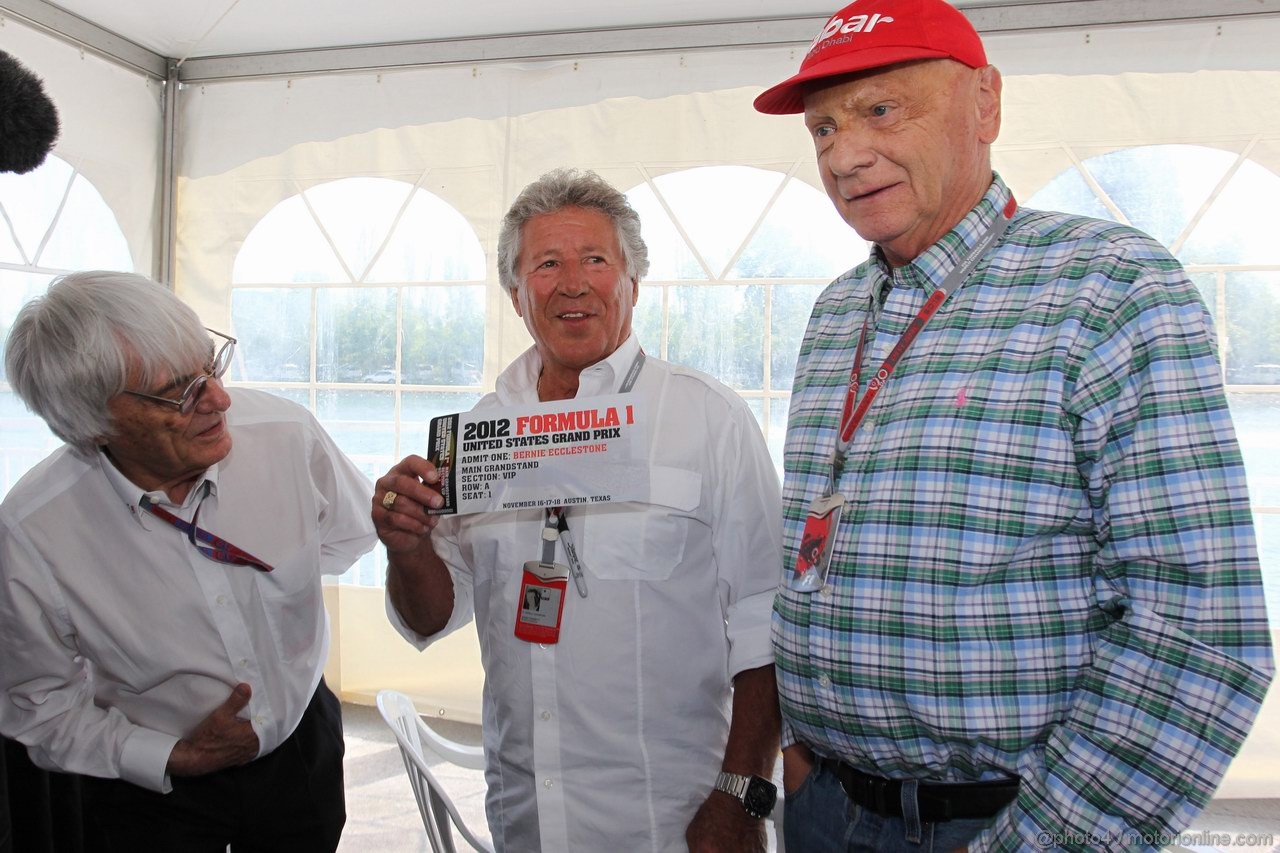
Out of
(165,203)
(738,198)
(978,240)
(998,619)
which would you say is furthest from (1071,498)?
(165,203)

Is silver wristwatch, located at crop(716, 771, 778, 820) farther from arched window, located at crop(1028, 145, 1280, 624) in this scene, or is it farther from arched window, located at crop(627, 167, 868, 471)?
arched window, located at crop(1028, 145, 1280, 624)

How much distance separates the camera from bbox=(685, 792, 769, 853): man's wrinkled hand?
161 cm

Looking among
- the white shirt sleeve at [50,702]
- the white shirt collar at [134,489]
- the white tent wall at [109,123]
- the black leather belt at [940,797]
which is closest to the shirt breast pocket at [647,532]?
the black leather belt at [940,797]

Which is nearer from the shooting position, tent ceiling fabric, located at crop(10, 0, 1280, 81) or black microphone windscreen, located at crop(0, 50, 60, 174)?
black microphone windscreen, located at crop(0, 50, 60, 174)

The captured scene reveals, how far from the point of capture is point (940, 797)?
1215 millimetres

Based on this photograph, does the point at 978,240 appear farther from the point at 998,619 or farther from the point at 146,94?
the point at 146,94

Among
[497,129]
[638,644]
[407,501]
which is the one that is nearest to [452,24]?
[497,129]

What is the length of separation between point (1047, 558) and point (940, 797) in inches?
14.4

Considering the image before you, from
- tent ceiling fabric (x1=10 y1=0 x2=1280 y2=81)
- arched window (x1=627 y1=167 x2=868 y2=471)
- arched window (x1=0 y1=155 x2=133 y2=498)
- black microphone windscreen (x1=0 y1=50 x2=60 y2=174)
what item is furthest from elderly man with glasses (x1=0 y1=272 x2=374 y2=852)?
tent ceiling fabric (x1=10 y1=0 x2=1280 y2=81)

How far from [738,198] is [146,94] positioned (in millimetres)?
3334

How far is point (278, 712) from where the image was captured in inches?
75.4

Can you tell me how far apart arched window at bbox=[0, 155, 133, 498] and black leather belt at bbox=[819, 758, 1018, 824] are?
416 centimetres

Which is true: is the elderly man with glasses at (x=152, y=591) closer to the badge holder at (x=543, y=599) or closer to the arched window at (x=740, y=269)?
the badge holder at (x=543, y=599)

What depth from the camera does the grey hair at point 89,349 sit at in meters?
1.74
